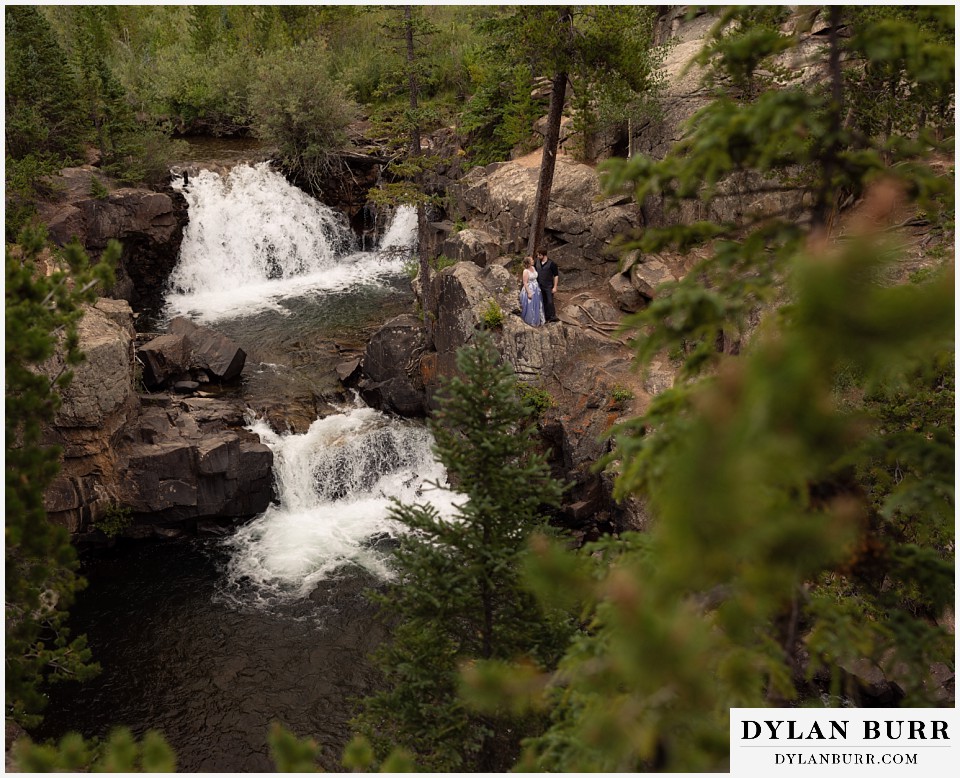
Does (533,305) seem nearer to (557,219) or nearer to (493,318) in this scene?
(493,318)

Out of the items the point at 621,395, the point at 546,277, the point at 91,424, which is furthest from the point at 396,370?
the point at 91,424

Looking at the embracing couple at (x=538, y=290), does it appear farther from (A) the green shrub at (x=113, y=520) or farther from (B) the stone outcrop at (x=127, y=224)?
(B) the stone outcrop at (x=127, y=224)

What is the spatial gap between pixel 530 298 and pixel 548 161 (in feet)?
12.9

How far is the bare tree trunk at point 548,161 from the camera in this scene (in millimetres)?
15836

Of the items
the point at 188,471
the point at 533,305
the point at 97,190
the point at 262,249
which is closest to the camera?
the point at 188,471

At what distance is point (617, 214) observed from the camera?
1730 centimetres

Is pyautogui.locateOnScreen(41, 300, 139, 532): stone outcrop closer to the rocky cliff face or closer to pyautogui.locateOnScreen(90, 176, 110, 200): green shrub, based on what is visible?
pyautogui.locateOnScreen(90, 176, 110, 200): green shrub

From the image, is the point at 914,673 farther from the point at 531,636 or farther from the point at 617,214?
the point at 617,214

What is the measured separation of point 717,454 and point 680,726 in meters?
2.69

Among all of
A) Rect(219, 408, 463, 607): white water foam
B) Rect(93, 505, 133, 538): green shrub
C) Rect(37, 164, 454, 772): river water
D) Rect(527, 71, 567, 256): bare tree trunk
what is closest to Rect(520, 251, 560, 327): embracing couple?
Rect(527, 71, 567, 256): bare tree trunk

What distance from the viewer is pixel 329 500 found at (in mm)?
16141

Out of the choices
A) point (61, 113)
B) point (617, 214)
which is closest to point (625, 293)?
point (617, 214)

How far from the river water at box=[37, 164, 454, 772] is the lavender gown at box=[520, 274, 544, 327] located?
4.15 m

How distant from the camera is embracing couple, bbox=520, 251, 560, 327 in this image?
14766 mm
